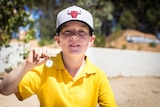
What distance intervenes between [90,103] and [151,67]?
8.48m

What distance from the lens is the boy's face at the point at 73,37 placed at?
1616 millimetres

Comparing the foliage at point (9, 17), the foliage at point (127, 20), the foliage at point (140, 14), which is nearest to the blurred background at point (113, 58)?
the foliage at point (9, 17)

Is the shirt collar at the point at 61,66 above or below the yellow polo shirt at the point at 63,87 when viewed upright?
above

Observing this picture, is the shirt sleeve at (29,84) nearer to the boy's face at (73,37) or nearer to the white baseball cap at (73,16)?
the boy's face at (73,37)

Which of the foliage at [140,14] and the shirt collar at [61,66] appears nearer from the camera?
the shirt collar at [61,66]

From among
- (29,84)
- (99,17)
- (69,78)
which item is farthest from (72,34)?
(99,17)

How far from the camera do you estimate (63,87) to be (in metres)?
1.62

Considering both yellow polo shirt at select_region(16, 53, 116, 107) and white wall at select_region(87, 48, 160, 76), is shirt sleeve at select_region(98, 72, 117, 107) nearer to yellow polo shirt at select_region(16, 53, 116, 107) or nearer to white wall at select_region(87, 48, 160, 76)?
yellow polo shirt at select_region(16, 53, 116, 107)

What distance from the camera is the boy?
1597mm

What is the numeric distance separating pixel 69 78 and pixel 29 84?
0.28 metres

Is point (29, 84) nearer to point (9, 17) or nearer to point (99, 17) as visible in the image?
A: point (9, 17)

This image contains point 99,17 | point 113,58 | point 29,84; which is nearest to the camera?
point 29,84

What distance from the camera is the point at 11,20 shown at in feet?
20.5

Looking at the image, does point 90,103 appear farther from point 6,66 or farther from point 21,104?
point 6,66
